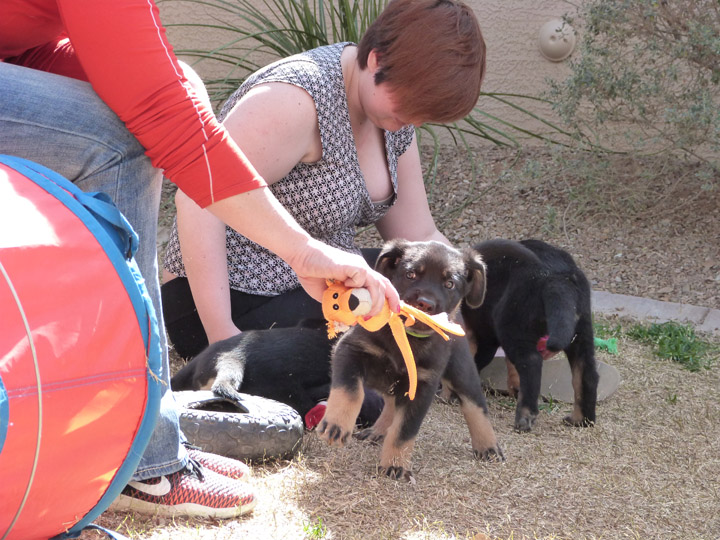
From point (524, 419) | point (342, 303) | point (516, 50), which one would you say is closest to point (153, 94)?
point (342, 303)

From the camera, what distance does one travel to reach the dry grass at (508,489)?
7.14 feet

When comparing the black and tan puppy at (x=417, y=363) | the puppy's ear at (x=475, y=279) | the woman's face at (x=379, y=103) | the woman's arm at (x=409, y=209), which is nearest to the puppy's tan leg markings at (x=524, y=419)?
the black and tan puppy at (x=417, y=363)

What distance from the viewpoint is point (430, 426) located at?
10.8 ft

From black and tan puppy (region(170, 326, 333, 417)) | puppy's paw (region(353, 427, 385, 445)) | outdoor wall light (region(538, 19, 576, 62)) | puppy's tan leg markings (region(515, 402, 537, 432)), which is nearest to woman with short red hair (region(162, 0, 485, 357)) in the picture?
black and tan puppy (region(170, 326, 333, 417))

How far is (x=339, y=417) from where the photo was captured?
2.54 metres

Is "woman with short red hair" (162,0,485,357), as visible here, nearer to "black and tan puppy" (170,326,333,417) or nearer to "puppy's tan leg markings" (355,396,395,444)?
"black and tan puppy" (170,326,333,417)

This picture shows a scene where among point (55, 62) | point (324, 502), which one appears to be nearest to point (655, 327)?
point (324, 502)

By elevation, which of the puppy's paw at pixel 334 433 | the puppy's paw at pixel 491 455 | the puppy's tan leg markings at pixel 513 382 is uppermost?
the puppy's paw at pixel 334 433

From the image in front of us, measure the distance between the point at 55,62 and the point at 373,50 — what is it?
146 cm

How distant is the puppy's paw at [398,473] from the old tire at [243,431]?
304mm

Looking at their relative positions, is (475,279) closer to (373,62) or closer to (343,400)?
(343,400)

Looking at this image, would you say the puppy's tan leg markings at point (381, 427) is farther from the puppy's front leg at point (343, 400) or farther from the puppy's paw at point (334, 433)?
the puppy's paw at point (334, 433)

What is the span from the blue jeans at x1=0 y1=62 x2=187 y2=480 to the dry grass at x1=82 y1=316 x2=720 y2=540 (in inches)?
16.5

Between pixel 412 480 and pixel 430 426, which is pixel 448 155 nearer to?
pixel 430 426
